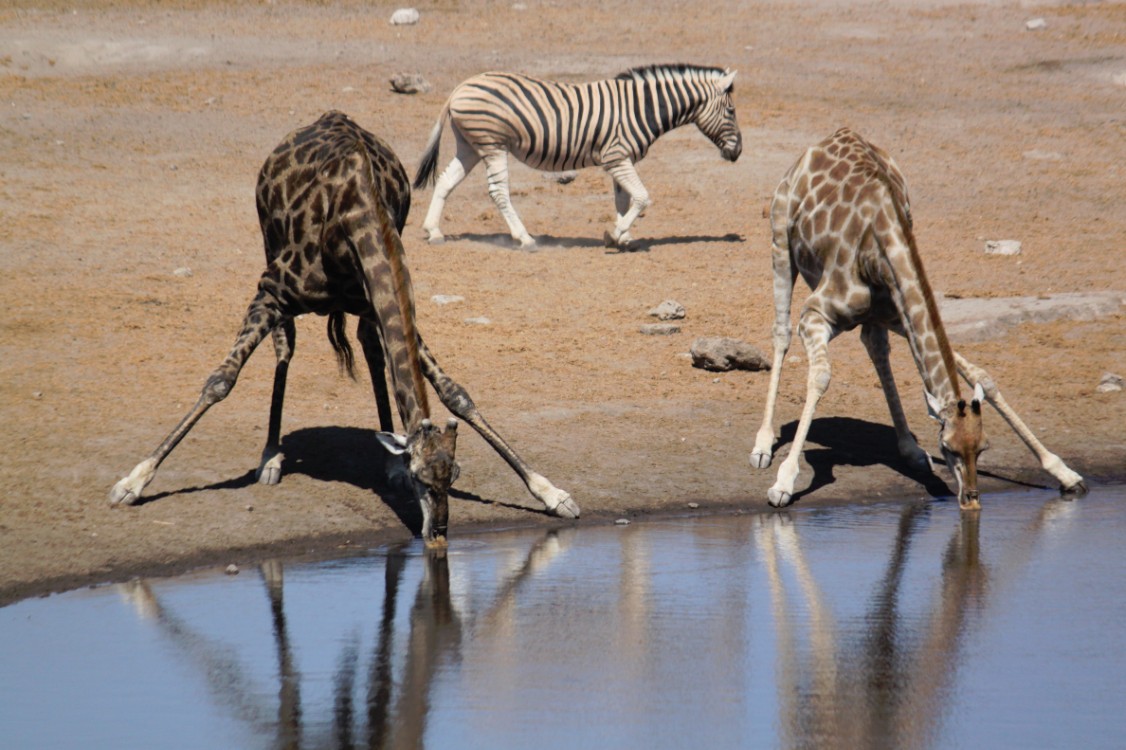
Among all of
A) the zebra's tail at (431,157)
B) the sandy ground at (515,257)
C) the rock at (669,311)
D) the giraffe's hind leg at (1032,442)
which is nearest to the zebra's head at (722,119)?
the sandy ground at (515,257)

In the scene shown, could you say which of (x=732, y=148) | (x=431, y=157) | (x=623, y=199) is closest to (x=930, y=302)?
(x=623, y=199)

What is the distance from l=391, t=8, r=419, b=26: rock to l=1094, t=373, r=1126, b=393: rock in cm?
1808

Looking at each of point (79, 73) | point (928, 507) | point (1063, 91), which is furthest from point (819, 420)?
point (79, 73)

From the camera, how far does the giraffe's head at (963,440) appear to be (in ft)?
28.0

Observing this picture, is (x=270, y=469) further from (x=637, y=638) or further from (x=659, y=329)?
(x=659, y=329)

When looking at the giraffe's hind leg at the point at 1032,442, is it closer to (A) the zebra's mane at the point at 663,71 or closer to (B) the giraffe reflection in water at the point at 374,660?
(B) the giraffe reflection in water at the point at 374,660

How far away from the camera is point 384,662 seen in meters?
6.41

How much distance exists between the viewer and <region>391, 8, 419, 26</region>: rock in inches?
1040

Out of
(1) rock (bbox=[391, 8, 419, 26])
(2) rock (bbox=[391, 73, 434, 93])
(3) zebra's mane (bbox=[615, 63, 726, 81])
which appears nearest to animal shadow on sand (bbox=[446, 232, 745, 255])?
(3) zebra's mane (bbox=[615, 63, 726, 81])

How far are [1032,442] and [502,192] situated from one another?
8350 millimetres

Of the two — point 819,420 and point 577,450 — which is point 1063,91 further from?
point 577,450

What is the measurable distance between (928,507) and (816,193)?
7.53 feet

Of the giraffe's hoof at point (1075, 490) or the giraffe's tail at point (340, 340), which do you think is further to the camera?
the giraffe's tail at point (340, 340)

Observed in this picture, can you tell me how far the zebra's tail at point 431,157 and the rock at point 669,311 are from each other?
4.38m
